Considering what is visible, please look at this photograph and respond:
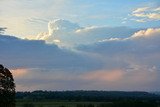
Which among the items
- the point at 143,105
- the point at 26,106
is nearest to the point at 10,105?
the point at 26,106

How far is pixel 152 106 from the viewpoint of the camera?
118562 mm

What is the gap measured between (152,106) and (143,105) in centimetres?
260

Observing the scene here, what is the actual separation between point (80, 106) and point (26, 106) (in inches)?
596

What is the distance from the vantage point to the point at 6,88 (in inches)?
1742

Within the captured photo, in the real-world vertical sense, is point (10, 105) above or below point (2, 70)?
below

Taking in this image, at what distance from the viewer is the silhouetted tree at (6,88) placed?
44.1 metres

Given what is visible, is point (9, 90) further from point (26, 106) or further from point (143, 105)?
point (143, 105)

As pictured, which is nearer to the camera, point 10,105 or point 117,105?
point 10,105

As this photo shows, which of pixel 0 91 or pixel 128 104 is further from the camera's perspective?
pixel 128 104

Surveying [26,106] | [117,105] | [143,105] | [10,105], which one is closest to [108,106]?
[117,105]

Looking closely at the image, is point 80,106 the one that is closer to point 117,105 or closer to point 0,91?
point 117,105

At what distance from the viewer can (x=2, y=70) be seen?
44.2 metres

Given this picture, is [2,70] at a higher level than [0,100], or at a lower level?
higher

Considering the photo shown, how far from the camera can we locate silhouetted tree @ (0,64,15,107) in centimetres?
4412
